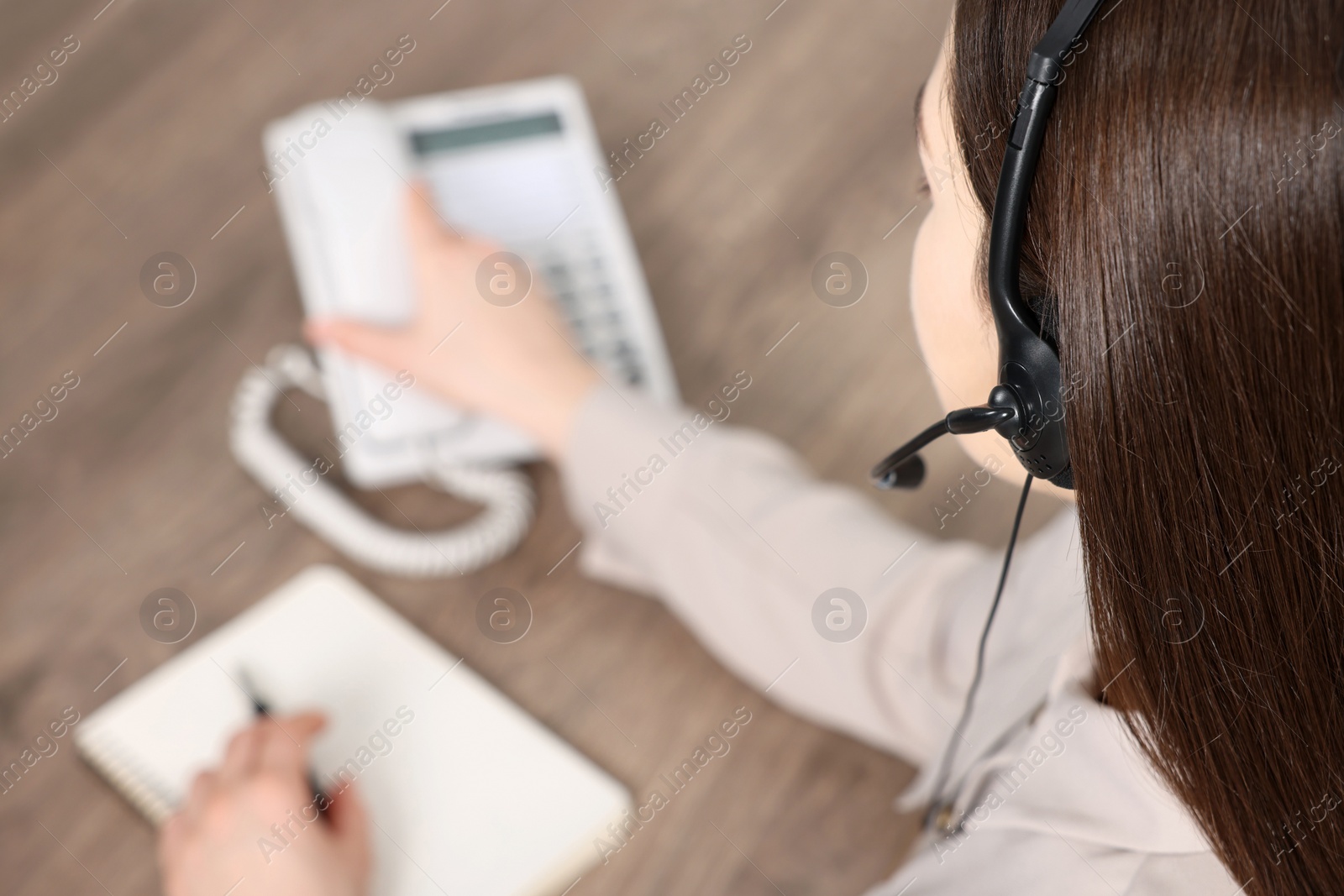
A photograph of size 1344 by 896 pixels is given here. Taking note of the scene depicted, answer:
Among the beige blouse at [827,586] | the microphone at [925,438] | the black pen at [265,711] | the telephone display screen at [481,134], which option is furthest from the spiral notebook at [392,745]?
the telephone display screen at [481,134]

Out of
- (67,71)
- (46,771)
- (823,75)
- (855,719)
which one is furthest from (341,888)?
(823,75)

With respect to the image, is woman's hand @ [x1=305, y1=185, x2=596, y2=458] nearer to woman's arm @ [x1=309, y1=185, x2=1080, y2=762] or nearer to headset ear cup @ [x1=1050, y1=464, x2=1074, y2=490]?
woman's arm @ [x1=309, y1=185, x2=1080, y2=762]

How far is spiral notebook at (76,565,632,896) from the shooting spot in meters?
0.59

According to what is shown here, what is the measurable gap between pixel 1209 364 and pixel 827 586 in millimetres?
420

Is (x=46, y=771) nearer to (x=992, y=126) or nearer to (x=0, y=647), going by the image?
(x=0, y=647)

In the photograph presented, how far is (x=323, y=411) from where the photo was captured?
74 cm

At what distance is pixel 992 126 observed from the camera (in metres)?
0.37

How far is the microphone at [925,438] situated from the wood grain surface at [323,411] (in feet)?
0.66

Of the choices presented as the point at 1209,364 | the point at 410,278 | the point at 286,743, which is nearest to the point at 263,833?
the point at 286,743

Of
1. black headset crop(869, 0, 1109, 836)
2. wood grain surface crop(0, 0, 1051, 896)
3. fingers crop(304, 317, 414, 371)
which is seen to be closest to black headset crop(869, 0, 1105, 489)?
black headset crop(869, 0, 1109, 836)

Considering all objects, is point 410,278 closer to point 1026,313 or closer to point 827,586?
point 827,586

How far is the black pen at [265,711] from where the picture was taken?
587 millimetres

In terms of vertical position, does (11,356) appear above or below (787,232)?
above

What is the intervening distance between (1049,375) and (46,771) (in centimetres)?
61
